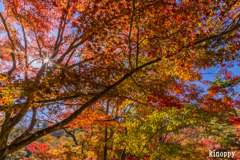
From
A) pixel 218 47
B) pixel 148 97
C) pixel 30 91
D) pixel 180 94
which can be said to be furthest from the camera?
pixel 180 94

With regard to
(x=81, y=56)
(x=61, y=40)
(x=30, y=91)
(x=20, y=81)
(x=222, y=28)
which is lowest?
(x=30, y=91)

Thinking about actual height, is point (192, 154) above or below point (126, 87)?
below

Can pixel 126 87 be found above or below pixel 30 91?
above

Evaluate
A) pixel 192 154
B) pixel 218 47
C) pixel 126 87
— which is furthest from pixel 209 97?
pixel 126 87

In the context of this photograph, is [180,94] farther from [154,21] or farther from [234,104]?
[234,104]

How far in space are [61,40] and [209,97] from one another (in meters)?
9.75

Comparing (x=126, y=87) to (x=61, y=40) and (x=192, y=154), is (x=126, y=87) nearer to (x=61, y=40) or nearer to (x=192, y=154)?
(x=61, y=40)

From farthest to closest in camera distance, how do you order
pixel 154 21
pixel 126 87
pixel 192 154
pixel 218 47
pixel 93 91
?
pixel 192 154 < pixel 126 87 < pixel 93 91 < pixel 218 47 < pixel 154 21

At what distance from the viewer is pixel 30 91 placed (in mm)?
2875

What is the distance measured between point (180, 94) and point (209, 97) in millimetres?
3026

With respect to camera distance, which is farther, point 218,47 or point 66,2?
point 66,2

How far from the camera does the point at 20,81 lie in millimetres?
2939

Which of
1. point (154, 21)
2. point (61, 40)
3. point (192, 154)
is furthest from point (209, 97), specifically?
point (61, 40)

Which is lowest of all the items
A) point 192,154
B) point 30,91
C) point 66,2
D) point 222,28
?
point 192,154
